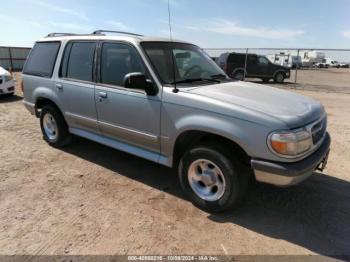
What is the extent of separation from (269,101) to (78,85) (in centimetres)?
292

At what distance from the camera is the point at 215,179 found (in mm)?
3768

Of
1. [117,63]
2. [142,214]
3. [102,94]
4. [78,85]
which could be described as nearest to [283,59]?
[78,85]

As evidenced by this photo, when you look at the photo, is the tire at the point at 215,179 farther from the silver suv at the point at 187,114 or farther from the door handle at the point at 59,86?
the door handle at the point at 59,86

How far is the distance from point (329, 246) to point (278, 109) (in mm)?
1465

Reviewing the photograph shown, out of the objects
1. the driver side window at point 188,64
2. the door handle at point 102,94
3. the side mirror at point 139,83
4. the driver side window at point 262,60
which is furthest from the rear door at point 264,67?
the side mirror at point 139,83

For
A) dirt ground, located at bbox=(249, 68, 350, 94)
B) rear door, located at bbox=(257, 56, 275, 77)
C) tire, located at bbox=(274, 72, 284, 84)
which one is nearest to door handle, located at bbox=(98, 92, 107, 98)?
dirt ground, located at bbox=(249, 68, 350, 94)

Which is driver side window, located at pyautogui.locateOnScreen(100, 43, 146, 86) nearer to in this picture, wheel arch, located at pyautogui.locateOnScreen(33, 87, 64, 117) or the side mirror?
the side mirror

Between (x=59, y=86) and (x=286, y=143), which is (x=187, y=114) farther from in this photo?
(x=59, y=86)

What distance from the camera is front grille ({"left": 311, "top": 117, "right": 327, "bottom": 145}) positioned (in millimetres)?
3580

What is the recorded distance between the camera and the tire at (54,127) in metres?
5.71

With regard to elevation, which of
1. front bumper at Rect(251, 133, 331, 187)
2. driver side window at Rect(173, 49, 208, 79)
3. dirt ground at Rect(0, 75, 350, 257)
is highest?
driver side window at Rect(173, 49, 208, 79)

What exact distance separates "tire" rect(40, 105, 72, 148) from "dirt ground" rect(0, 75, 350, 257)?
17.9 inches

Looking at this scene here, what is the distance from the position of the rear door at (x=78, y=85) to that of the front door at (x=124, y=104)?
0.66 feet

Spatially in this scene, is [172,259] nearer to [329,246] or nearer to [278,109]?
[329,246]
